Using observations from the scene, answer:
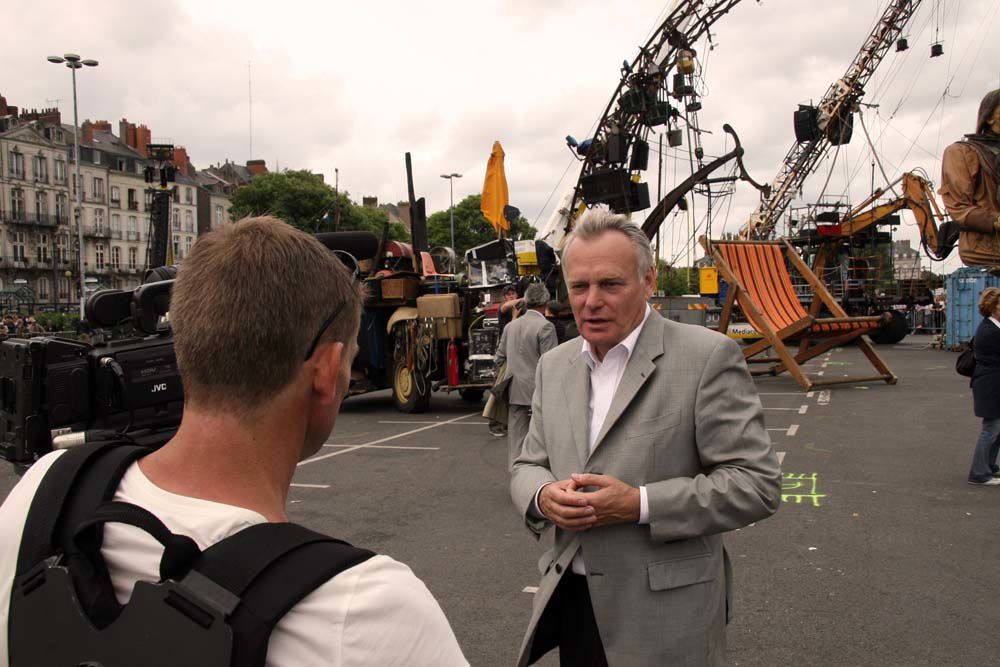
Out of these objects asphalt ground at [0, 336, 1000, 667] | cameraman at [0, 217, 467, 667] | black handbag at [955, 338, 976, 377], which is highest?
cameraman at [0, 217, 467, 667]

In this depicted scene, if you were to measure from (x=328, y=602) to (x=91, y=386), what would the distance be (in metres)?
2.39

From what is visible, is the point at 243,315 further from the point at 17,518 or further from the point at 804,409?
the point at 804,409

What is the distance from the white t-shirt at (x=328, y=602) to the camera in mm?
950

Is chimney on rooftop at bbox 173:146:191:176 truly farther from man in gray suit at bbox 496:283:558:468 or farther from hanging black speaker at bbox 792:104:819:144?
man in gray suit at bbox 496:283:558:468

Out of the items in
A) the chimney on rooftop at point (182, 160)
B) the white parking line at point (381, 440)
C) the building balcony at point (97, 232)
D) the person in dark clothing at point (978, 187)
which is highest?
the chimney on rooftop at point (182, 160)

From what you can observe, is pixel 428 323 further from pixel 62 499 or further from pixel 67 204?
pixel 67 204

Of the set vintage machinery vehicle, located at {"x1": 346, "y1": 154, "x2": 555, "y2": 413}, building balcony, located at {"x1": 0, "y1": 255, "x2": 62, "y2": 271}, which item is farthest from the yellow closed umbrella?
building balcony, located at {"x1": 0, "y1": 255, "x2": 62, "y2": 271}

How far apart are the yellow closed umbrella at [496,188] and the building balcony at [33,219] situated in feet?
205

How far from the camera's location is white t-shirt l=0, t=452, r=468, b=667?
95 centimetres

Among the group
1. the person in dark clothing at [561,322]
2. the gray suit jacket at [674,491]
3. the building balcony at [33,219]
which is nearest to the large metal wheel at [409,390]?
the person in dark clothing at [561,322]

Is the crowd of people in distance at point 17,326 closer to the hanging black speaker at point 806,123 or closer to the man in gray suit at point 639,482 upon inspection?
the man in gray suit at point 639,482

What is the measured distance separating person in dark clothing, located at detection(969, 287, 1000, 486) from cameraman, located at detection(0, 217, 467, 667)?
24.6 feet

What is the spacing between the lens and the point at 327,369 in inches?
48.8

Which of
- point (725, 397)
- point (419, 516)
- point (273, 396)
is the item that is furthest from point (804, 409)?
point (273, 396)
